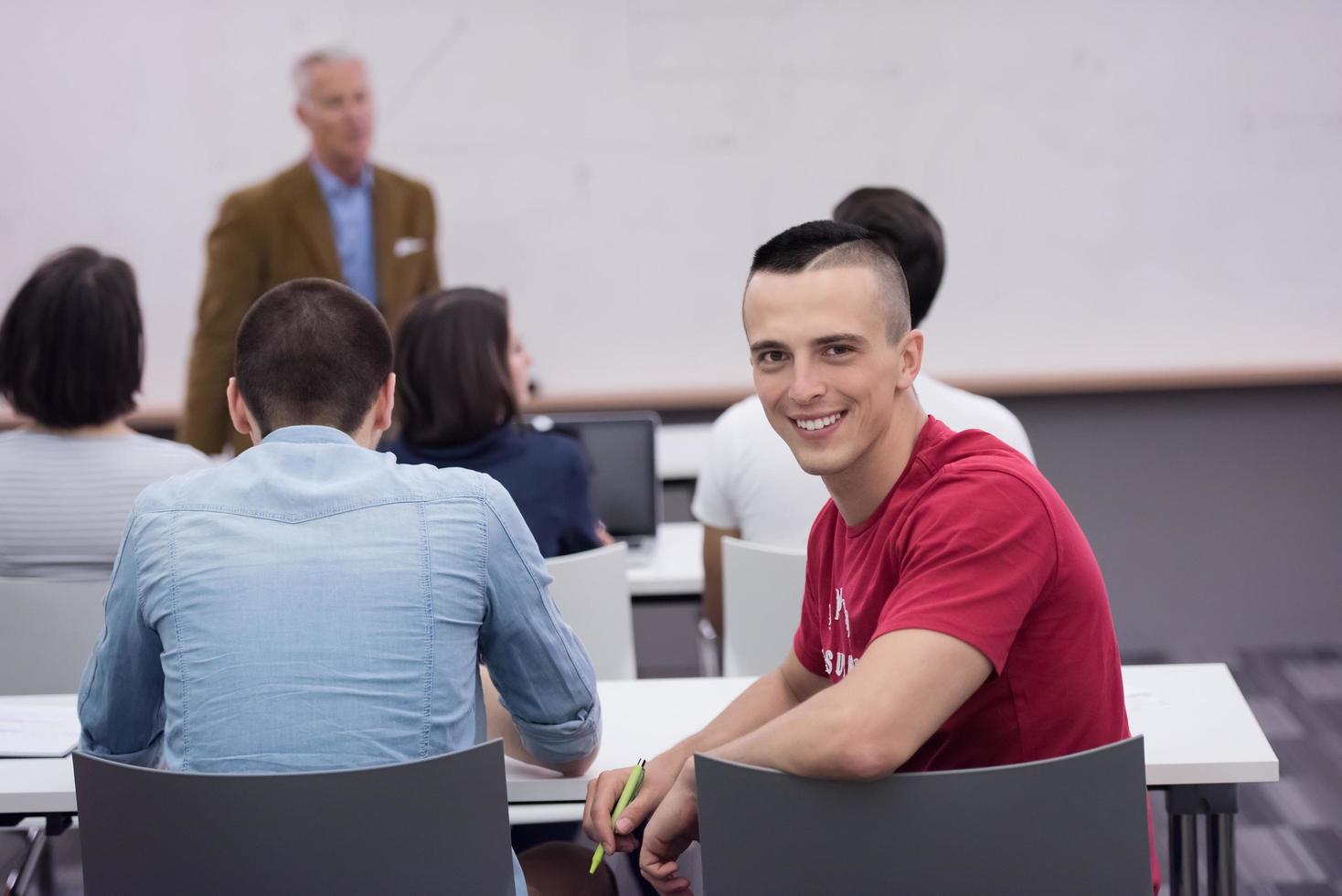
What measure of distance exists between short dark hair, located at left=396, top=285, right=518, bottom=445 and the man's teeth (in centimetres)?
113

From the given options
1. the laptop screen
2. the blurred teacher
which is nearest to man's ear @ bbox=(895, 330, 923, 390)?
the laptop screen

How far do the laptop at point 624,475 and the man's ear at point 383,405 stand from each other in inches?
59.2

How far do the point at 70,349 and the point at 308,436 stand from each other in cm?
110

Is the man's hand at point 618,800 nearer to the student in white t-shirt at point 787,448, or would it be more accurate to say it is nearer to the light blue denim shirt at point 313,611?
the light blue denim shirt at point 313,611

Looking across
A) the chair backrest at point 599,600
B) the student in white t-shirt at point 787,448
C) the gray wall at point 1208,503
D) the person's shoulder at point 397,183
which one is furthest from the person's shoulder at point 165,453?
the gray wall at point 1208,503

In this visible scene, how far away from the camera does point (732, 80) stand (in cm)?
445

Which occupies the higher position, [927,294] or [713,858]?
[927,294]

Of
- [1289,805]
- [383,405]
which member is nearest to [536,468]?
[383,405]

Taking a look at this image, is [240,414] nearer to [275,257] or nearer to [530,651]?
[530,651]

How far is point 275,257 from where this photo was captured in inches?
170

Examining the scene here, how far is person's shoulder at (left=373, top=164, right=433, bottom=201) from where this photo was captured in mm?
4449

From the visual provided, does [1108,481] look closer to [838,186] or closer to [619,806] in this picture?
[838,186]

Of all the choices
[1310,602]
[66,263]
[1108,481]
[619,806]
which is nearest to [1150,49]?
[1108,481]

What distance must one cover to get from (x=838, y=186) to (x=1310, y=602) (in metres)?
2.01
